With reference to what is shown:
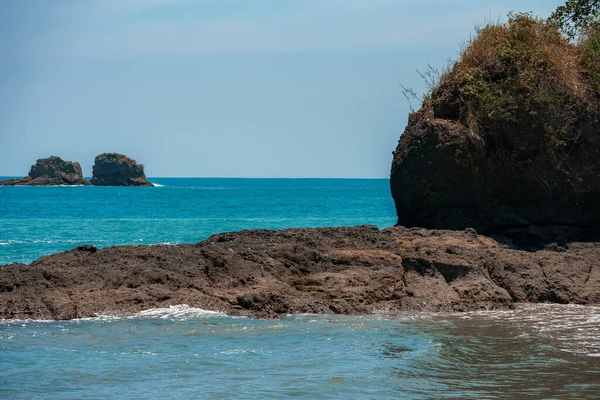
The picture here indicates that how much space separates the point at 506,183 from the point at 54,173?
140m

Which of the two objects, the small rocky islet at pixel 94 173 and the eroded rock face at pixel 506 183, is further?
the small rocky islet at pixel 94 173

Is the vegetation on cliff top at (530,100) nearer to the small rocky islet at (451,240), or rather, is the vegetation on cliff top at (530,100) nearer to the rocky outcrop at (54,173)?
the small rocky islet at (451,240)

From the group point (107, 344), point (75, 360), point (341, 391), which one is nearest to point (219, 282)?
point (107, 344)

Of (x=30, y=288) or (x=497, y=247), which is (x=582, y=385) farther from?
(x=30, y=288)

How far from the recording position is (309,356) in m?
9.95

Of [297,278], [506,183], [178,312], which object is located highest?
[506,183]

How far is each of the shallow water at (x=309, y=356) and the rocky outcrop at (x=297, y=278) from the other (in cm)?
46

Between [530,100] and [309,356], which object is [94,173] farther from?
[309,356]

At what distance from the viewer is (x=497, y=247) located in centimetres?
1499

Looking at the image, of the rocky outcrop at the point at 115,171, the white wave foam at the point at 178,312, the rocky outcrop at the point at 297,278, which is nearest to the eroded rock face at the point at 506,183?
the rocky outcrop at the point at 297,278

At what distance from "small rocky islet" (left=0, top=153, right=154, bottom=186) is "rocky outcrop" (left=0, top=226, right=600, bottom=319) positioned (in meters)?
128

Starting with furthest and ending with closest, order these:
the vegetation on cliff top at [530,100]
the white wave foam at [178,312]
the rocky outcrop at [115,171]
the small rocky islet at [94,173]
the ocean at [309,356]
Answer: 1. the small rocky islet at [94,173]
2. the rocky outcrop at [115,171]
3. the vegetation on cliff top at [530,100]
4. the white wave foam at [178,312]
5. the ocean at [309,356]

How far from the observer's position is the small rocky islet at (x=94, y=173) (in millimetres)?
139250

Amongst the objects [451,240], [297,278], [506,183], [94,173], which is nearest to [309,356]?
[297,278]
